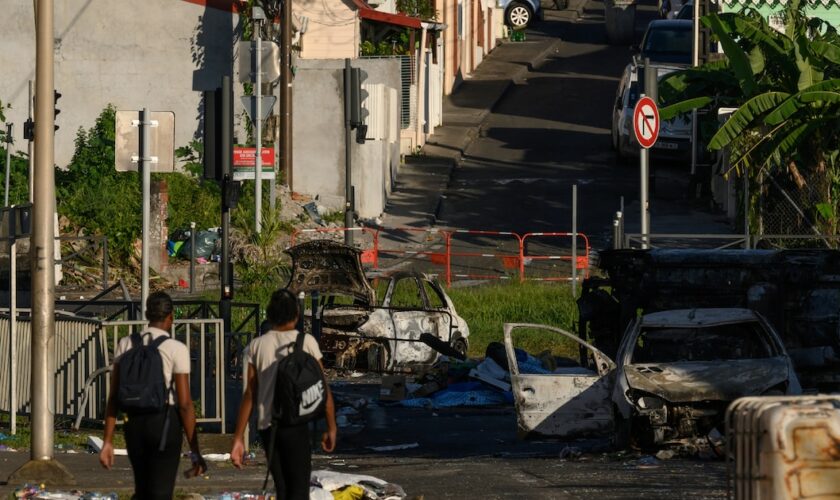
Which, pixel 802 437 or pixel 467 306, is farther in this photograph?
pixel 467 306

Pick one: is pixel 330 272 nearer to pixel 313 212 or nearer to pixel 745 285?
pixel 745 285

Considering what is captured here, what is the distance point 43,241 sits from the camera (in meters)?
12.4

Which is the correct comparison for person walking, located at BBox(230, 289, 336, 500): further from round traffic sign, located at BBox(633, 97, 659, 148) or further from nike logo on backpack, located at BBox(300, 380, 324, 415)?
round traffic sign, located at BBox(633, 97, 659, 148)

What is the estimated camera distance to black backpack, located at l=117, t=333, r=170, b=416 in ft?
29.3

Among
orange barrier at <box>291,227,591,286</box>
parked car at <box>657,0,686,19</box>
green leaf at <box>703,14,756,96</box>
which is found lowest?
orange barrier at <box>291,227,591,286</box>

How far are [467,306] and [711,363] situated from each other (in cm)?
1037

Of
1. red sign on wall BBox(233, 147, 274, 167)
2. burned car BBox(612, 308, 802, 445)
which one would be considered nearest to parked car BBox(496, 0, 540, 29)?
red sign on wall BBox(233, 147, 274, 167)

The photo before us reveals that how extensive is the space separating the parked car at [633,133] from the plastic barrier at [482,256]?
603 centimetres

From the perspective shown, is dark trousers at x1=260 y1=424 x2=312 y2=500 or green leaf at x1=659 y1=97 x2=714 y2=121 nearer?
dark trousers at x1=260 y1=424 x2=312 y2=500

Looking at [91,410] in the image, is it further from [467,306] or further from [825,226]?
[825,226]

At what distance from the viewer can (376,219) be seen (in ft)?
108

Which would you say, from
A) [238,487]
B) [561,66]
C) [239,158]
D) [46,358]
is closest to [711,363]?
[238,487]

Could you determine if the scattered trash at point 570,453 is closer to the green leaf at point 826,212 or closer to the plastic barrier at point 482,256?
the green leaf at point 826,212

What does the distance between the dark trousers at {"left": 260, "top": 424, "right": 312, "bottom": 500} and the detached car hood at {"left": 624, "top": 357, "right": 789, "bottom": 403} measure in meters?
5.36
